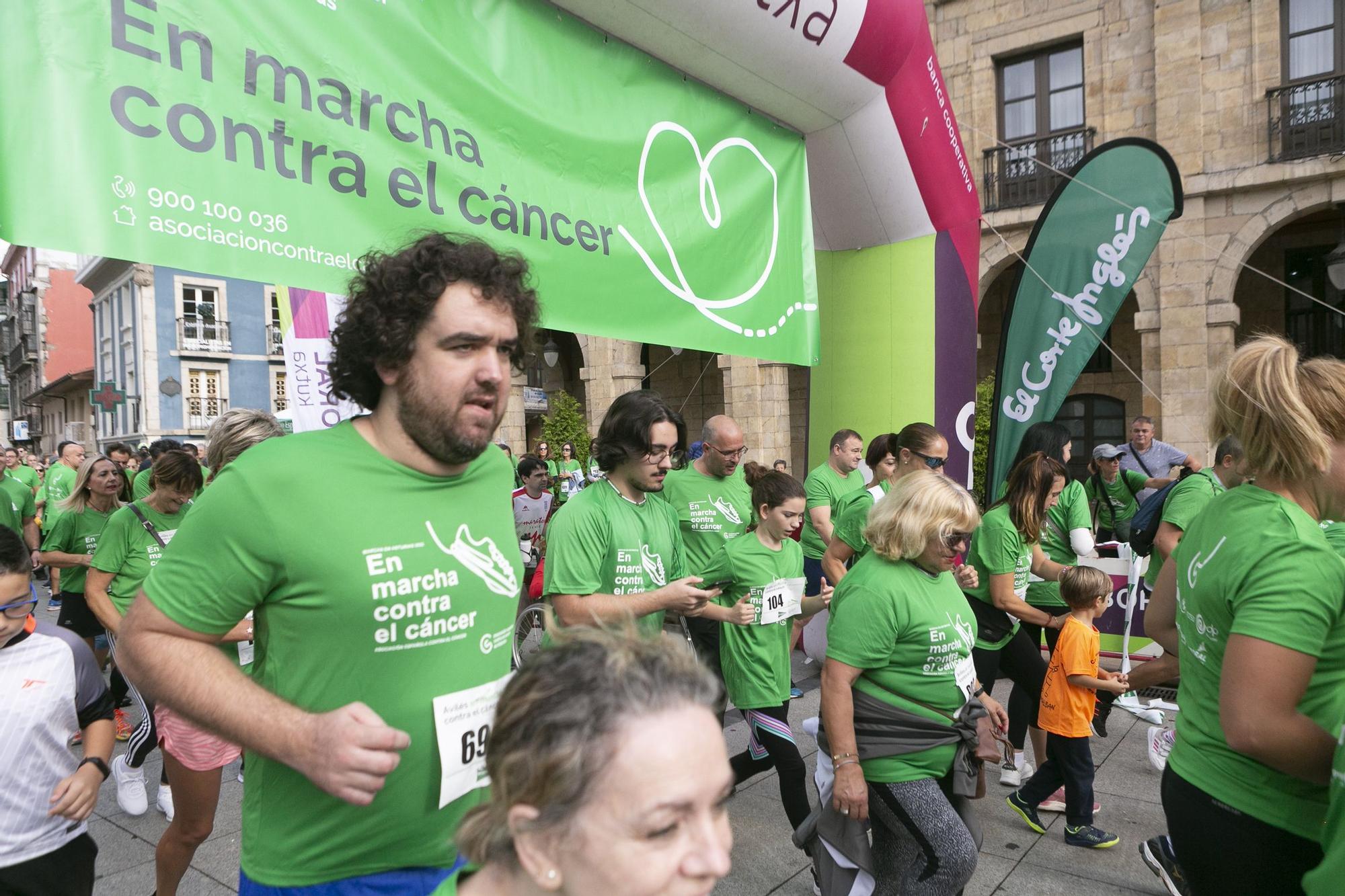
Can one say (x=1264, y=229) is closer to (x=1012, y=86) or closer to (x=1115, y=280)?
(x=1012, y=86)

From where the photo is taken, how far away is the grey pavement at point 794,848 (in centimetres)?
371

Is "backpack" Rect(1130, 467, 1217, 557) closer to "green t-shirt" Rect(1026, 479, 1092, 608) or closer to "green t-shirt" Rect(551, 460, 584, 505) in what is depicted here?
"green t-shirt" Rect(1026, 479, 1092, 608)

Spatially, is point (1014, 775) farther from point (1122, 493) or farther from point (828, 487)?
point (1122, 493)

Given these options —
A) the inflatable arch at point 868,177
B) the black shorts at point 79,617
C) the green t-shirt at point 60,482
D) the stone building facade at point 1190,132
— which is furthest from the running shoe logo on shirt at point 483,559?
the stone building facade at point 1190,132

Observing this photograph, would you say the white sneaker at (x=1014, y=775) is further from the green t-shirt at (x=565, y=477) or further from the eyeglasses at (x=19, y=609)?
the green t-shirt at (x=565, y=477)

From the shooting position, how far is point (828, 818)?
290 cm

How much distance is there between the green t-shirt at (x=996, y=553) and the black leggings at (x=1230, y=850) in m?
2.42

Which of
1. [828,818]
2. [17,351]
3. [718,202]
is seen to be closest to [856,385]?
[718,202]

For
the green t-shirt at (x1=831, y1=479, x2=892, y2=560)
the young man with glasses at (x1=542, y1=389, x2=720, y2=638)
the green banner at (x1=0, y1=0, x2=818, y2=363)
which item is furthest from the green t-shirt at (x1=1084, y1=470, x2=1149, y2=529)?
the young man with glasses at (x1=542, y1=389, x2=720, y2=638)

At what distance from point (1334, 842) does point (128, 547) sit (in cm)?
500

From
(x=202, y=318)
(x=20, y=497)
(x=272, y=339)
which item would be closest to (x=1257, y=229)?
(x=20, y=497)

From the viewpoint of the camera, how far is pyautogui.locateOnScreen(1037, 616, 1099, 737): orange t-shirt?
4.14 meters

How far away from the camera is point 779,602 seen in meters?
4.00

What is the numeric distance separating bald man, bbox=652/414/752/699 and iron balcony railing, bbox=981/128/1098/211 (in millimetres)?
12490
